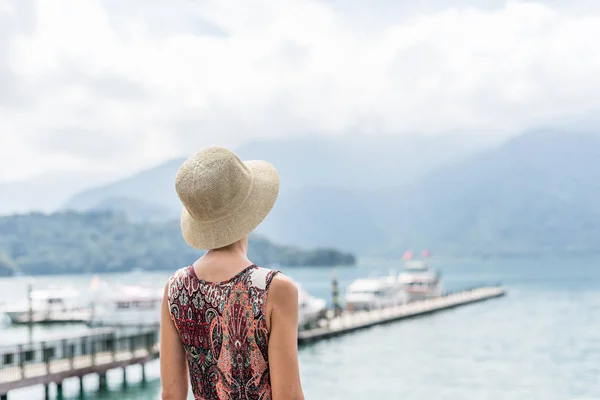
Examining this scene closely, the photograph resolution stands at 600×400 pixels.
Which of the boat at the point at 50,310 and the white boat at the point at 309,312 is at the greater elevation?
the boat at the point at 50,310

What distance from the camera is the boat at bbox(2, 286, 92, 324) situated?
56.6 meters

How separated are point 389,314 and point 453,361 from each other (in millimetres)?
13582

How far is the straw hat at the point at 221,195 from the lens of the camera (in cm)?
233

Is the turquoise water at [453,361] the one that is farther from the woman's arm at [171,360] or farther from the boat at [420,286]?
the woman's arm at [171,360]

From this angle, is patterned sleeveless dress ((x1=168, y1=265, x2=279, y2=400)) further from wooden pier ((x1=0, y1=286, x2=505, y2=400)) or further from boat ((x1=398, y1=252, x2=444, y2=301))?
boat ((x1=398, y1=252, x2=444, y2=301))

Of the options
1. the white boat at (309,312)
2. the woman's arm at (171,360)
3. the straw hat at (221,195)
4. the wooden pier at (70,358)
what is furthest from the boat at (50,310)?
the straw hat at (221,195)

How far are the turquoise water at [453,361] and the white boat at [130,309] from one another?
2.31 meters

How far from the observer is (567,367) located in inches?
1596

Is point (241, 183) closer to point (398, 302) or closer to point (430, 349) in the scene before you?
point (430, 349)

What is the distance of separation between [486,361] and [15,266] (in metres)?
168

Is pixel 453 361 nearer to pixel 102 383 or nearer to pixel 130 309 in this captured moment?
pixel 102 383

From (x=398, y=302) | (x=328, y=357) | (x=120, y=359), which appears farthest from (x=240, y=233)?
(x=398, y=302)

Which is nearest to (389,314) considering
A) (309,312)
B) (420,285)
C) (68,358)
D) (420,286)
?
(309,312)

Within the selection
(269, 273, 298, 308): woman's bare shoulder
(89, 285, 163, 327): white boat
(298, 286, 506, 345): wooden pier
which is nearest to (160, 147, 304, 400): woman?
(269, 273, 298, 308): woman's bare shoulder
